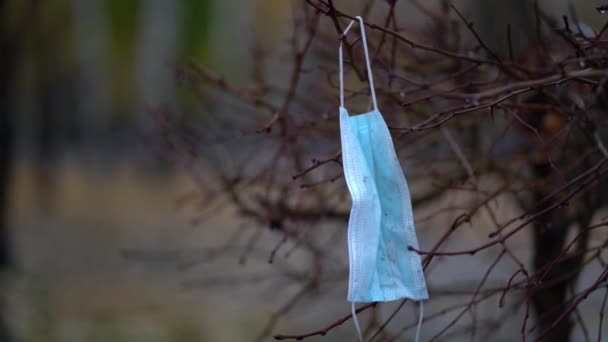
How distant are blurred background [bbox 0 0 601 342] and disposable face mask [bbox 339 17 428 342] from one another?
158 inches

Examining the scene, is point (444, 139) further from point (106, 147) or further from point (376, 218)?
point (106, 147)

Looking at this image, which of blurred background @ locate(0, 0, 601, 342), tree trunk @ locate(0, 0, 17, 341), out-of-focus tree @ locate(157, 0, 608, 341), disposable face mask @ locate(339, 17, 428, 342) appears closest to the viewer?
disposable face mask @ locate(339, 17, 428, 342)

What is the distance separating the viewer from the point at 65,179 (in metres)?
8.26

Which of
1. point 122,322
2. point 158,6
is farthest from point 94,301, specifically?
point 158,6

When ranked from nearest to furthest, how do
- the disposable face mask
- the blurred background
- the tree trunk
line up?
the disposable face mask
the tree trunk
the blurred background

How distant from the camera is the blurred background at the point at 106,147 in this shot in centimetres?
563

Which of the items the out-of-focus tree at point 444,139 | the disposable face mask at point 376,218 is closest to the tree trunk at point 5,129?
the out-of-focus tree at point 444,139

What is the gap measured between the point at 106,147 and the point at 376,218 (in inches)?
292

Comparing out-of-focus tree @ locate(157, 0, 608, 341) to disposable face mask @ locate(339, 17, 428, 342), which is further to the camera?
out-of-focus tree @ locate(157, 0, 608, 341)

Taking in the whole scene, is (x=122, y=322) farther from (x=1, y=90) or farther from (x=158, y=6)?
(x=158, y=6)

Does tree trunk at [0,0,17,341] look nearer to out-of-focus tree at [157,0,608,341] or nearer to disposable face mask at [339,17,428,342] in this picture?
out-of-focus tree at [157,0,608,341]

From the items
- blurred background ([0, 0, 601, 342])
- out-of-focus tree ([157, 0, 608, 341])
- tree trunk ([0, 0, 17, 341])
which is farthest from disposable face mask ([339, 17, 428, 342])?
tree trunk ([0, 0, 17, 341])

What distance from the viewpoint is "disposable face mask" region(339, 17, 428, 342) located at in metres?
1.32

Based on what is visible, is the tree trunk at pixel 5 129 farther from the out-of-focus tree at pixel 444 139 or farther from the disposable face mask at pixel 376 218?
the disposable face mask at pixel 376 218
